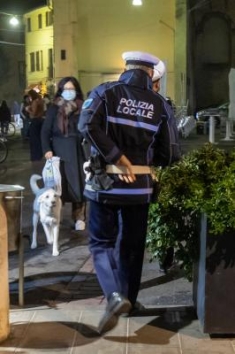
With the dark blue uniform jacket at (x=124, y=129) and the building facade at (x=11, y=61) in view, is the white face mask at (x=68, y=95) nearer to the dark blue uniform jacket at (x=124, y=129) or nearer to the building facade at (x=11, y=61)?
the dark blue uniform jacket at (x=124, y=129)

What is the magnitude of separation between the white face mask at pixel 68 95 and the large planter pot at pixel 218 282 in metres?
3.27

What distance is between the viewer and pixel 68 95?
7035 millimetres

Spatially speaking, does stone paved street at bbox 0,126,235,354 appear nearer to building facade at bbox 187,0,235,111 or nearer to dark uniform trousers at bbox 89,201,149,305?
dark uniform trousers at bbox 89,201,149,305

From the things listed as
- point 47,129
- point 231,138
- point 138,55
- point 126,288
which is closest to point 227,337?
point 126,288

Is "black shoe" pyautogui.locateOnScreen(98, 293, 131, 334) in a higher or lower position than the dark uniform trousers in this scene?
lower

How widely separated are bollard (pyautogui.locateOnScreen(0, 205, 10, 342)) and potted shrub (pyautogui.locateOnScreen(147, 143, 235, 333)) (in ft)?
3.56

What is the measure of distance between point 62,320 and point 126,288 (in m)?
0.54

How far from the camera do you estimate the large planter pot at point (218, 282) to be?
412 cm

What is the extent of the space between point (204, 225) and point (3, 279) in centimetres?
137

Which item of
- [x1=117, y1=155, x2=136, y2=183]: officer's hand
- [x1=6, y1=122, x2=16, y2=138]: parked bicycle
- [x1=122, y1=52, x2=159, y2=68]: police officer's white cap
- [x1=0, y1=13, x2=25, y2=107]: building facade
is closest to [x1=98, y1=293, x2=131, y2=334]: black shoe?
[x1=117, y1=155, x2=136, y2=183]: officer's hand

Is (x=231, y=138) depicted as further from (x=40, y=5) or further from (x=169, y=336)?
(x=40, y=5)

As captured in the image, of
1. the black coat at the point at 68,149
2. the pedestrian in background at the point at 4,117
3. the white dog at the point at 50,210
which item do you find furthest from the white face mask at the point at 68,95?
the pedestrian in background at the point at 4,117

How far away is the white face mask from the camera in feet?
23.0

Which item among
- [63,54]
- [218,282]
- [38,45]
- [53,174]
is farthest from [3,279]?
[38,45]
